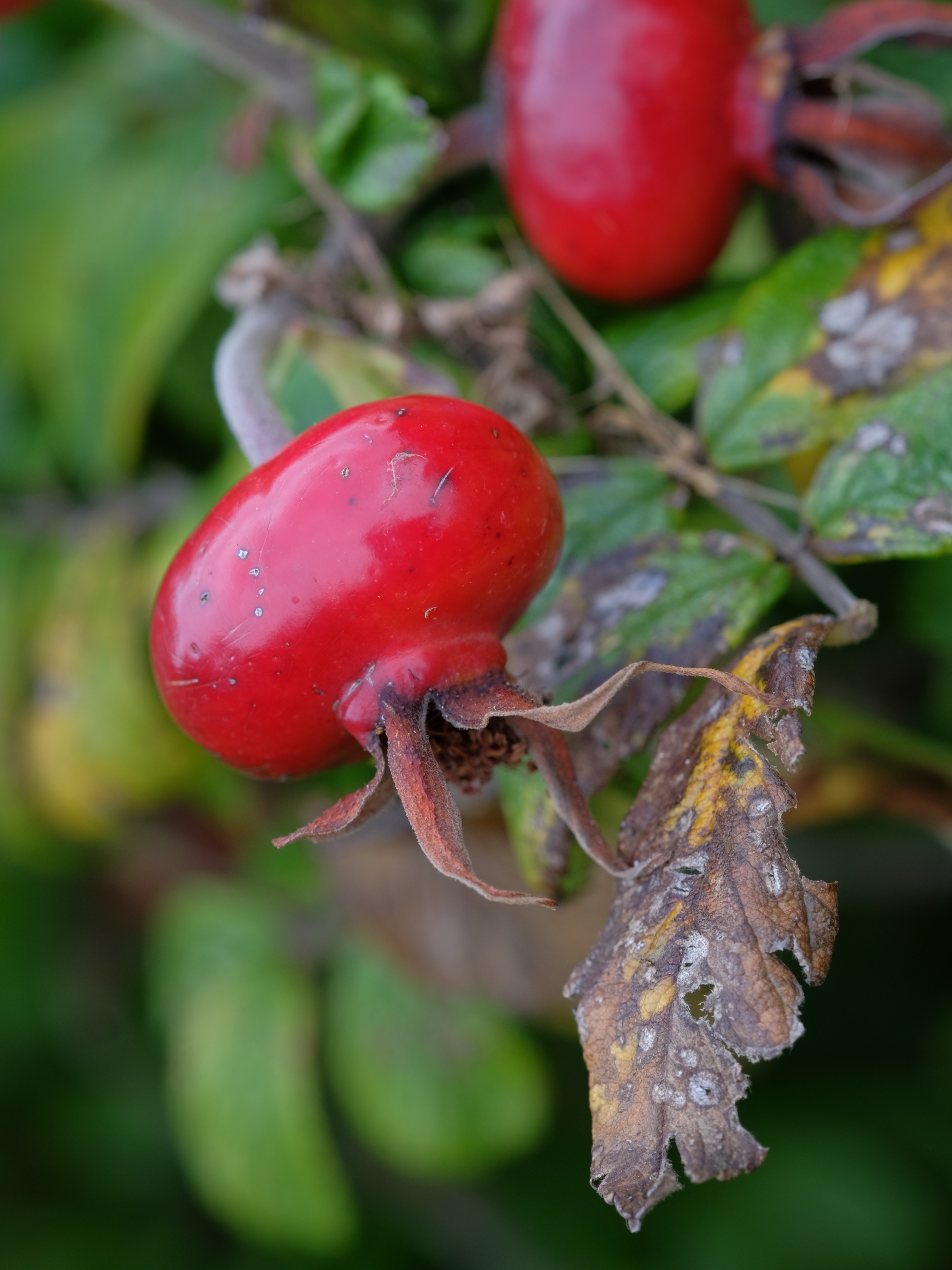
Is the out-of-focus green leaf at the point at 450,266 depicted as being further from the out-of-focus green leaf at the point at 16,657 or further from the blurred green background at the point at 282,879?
the out-of-focus green leaf at the point at 16,657

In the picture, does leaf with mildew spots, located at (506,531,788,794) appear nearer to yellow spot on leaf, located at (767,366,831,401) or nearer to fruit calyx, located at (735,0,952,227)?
yellow spot on leaf, located at (767,366,831,401)

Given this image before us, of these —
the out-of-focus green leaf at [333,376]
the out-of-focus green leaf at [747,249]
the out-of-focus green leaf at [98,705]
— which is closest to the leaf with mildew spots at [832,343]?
the out-of-focus green leaf at [747,249]

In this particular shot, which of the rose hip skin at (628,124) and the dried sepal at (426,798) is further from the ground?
the rose hip skin at (628,124)

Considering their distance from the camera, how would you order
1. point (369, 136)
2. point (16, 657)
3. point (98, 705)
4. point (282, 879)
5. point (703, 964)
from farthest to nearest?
1. point (282, 879)
2. point (16, 657)
3. point (98, 705)
4. point (369, 136)
5. point (703, 964)

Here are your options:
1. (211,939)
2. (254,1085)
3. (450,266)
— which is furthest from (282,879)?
(450,266)

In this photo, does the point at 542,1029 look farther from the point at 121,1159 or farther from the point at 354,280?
the point at 354,280

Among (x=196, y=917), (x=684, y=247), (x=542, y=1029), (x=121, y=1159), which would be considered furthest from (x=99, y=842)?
(x=684, y=247)

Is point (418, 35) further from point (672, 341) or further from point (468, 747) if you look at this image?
point (468, 747)

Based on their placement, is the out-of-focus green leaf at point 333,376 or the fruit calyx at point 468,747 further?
the out-of-focus green leaf at point 333,376
